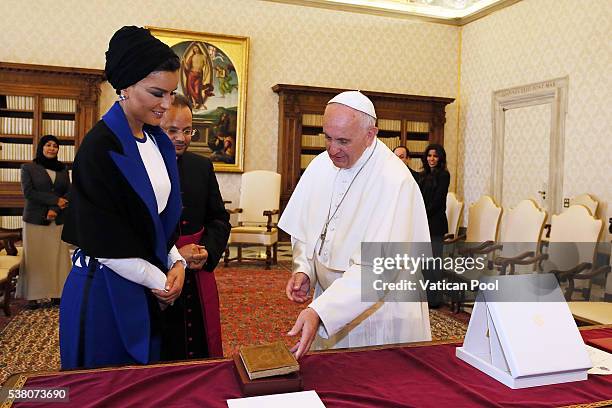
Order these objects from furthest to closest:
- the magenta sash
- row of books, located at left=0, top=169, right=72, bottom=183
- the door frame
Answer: row of books, located at left=0, top=169, right=72, bottom=183
the door frame
the magenta sash

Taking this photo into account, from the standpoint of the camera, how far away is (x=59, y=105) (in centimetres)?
805

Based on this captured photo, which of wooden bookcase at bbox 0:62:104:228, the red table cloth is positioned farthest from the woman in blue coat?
wooden bookcase at bbox 0:62:104:228

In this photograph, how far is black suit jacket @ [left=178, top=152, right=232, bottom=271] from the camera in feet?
7.54

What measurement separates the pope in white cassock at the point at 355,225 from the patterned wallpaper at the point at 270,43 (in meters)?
6.69

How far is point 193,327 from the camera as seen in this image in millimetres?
2168

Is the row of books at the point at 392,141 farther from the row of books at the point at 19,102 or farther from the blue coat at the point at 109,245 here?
the blue coat at the point at 109,245

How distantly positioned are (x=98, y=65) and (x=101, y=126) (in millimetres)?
7401

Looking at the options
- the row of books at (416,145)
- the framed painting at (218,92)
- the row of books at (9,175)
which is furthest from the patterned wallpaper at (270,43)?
the row of books at (9,175)

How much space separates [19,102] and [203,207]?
22.4 feet

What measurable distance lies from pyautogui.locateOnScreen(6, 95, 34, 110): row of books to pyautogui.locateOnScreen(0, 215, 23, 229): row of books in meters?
1.58

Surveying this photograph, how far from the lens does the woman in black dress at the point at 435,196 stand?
5859 mm

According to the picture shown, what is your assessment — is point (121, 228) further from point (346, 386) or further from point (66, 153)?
point (66, 153)

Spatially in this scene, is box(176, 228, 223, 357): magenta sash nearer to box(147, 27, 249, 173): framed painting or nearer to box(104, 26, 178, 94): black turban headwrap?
box(104, 26, 178, 94): black turban headwrap

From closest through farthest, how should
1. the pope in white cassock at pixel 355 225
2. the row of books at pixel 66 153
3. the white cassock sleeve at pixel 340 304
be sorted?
1. the white cassock sleeve at pixel 340 304
2. the pope in white cassock at pixel 355 225
3. the row of books at pixel 66 153
